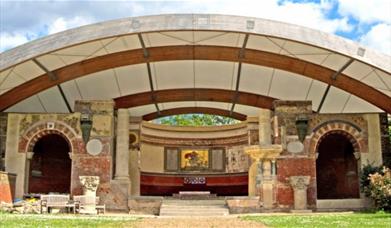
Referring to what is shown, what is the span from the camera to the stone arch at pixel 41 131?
2206cm

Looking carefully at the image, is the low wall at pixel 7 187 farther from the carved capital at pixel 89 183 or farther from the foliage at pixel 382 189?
the foliage at pixel 382 189

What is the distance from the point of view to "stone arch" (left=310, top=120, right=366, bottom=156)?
22094 millimetres

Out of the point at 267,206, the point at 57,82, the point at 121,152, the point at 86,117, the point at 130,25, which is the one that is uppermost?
the point at 130,25

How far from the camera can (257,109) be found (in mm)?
25484

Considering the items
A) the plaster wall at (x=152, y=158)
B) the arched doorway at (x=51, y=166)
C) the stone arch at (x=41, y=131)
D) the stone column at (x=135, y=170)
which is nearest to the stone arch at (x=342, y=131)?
the stone column at (x=135, y=170)

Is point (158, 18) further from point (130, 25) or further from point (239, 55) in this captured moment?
point (239, 55)

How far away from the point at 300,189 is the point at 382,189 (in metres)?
3.16

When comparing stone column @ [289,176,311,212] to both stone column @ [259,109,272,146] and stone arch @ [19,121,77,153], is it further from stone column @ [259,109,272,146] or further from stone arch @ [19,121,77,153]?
stone arch @ [19,121,77,153]

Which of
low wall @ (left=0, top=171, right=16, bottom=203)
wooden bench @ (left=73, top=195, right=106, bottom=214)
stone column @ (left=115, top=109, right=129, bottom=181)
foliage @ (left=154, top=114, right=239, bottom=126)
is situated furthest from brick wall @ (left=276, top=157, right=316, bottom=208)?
foliage @ (left=154, top=114, right=239, bottom=126)

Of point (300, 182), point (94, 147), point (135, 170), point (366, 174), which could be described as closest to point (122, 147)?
point (94, 147)

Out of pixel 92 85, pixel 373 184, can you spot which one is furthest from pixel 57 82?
pixel 373 184

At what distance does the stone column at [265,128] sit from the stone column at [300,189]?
8.36 ft

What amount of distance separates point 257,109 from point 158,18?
896 centimetres

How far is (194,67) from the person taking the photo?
22.0m
